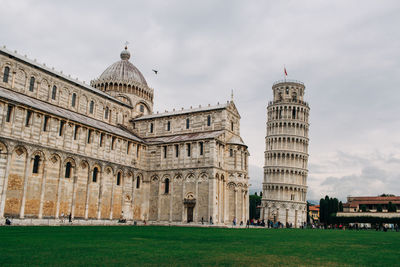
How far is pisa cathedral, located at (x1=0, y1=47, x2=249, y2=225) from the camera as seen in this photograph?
121 ft

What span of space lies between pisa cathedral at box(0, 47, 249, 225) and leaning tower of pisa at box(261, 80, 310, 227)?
30278mm

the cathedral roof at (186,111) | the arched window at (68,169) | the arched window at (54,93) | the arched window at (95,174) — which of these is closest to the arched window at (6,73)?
the arched window at (54,93)

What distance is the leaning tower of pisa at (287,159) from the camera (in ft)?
266

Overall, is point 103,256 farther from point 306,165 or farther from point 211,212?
point 306,165

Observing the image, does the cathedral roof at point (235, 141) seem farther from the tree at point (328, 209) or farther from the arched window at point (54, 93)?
the tree at point (328, 209)

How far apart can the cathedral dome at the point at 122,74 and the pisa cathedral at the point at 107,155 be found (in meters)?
0.34

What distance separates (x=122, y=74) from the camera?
6372 centimetres

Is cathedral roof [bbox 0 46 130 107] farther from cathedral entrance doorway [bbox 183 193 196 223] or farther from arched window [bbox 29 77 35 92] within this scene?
cathedral entrance doorway [bbox 183 193 196 223]

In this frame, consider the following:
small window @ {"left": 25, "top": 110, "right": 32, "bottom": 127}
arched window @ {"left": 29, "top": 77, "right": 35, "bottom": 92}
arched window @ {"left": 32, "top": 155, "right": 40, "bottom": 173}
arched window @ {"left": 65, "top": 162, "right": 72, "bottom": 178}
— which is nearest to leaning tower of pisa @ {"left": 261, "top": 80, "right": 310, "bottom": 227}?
arched window @ {"left": 65, "top": 162, "right": 72, "bottom": 178}

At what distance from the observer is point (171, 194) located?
166ft

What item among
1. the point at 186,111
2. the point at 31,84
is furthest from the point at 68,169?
the point at 186,111

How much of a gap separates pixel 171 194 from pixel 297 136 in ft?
140

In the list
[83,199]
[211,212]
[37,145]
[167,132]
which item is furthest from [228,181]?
Answer: [37,145]

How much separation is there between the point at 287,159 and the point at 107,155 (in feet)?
157
